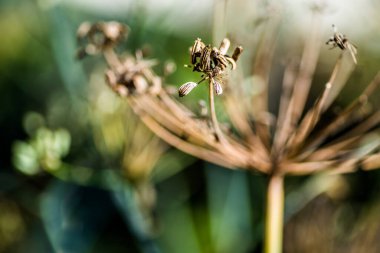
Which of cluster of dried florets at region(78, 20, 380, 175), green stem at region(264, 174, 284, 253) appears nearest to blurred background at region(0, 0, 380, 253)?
cluster of dried florets at region(78, 20, 380, 175)

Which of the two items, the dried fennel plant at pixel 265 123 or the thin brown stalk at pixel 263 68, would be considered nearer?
the dried fennel plant at pixel 265 123

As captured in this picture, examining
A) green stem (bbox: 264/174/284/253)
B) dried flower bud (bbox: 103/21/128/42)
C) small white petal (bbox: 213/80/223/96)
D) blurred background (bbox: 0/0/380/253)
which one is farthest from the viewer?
blurred background (bbox: 0/0/380/253)

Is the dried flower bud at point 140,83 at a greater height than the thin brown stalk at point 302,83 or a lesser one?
lesser

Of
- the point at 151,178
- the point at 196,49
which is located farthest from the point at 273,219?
the point at 151,178

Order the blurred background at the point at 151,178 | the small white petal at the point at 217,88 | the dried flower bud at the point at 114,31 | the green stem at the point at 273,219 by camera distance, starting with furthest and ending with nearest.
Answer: the blurred background at the point at 151,178 < the dried flower bud at the point at 114,31 < the green stem at the point at 273,219 < the small white petal at the point at 217,88

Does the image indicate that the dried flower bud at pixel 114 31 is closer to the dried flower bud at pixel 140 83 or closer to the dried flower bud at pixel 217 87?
the dried flower bud at pixel 140 83

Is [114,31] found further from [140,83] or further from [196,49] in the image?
[196,49]

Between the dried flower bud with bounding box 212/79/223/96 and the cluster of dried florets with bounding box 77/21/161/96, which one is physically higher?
the cluster of dried florets with bounding box 77/21/161/96

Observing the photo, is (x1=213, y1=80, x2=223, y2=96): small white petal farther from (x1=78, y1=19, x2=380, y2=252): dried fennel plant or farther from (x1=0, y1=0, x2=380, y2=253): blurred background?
(x1=0, y1=0, x2=380, y2=253): blurred background

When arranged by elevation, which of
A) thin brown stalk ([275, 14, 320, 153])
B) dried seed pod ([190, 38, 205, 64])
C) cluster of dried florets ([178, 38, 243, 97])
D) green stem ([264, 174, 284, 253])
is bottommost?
green stem ([264, 174, 284, 253])

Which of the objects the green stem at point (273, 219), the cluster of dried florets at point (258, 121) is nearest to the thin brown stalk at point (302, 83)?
the cluster of dried florets at point (258, 121)
